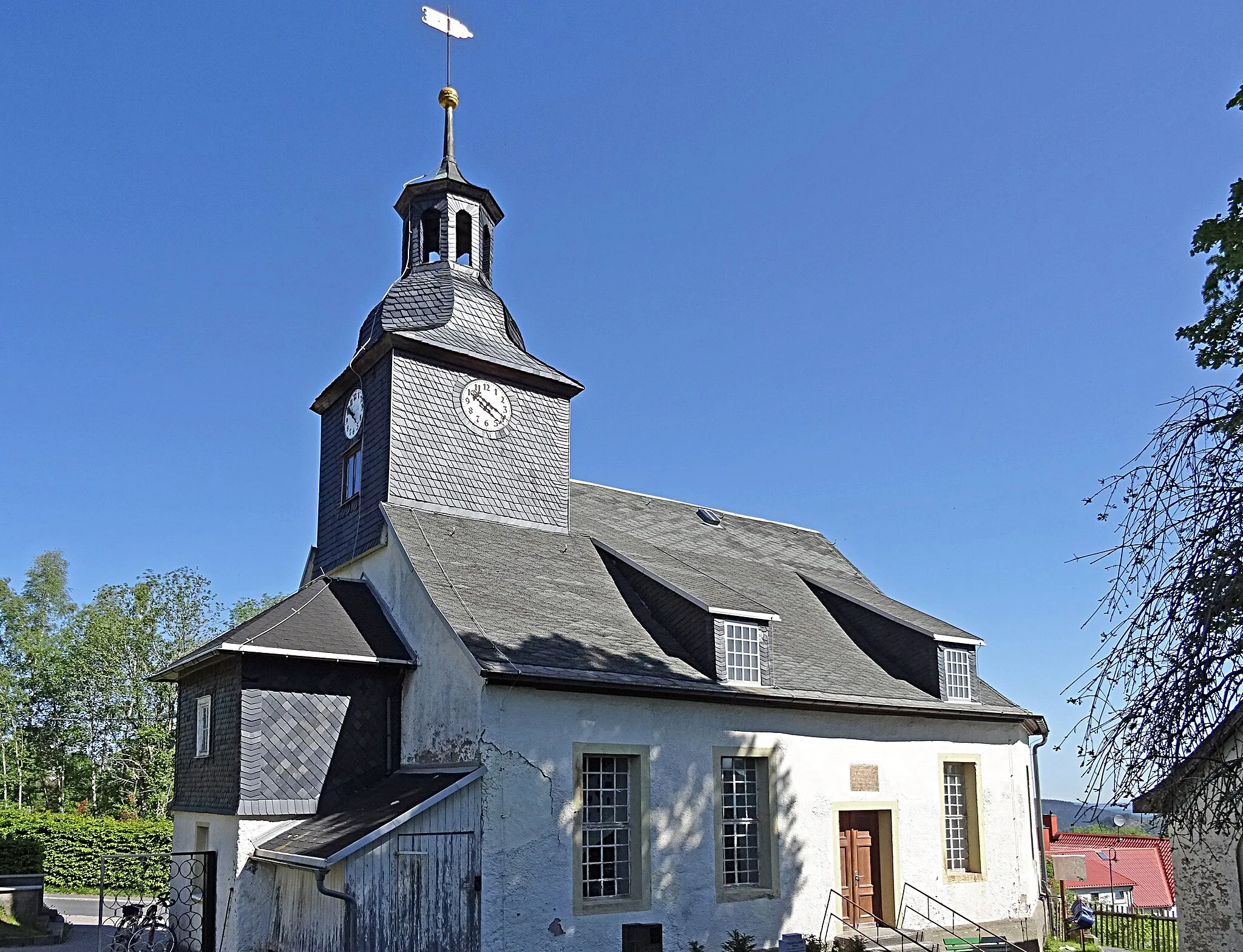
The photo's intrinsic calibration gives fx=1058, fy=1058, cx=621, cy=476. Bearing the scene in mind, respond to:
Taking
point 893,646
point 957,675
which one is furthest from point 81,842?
point 957,675

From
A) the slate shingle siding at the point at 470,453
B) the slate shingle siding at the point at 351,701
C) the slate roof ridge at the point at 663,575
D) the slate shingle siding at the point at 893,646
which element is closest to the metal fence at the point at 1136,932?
the slate shingle siding at the point at 893,646

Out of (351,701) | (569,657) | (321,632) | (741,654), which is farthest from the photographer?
(741,654)

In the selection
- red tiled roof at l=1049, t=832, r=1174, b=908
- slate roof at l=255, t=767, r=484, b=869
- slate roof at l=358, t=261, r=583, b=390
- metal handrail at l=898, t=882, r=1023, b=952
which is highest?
slate roof at l=358, t=261, r=583, b=390

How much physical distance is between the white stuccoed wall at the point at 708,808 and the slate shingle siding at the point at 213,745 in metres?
3.98

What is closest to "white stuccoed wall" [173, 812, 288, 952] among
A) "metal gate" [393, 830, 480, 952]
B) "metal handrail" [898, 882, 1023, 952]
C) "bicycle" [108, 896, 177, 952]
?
"bicycle" [108, 896, 177, 952]

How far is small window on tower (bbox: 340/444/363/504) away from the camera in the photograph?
61.8 feet

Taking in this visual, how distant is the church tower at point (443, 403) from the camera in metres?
18.3

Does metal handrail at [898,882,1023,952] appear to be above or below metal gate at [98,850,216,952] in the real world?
below

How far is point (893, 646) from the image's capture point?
2052 centimetres

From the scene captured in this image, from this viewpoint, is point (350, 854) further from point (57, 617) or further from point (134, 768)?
point (57, 617)

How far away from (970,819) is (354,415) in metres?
13.7

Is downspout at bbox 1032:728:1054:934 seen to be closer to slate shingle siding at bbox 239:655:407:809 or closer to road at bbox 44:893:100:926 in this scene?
slate shingle siding at bbox 239:655:407:809

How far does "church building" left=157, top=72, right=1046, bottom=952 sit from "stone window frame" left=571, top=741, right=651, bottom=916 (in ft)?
0.14

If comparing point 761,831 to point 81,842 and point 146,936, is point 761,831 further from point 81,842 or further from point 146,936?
point 81,842
